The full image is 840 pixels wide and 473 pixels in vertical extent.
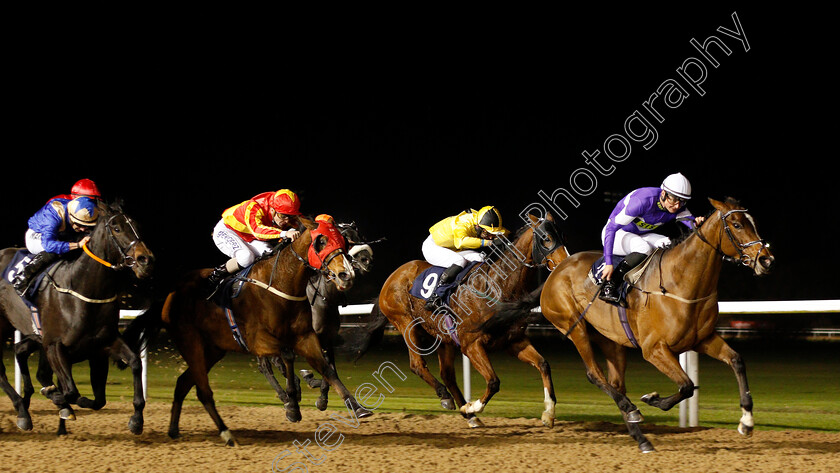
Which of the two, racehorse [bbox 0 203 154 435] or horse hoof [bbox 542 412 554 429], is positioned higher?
racehorse [bbox 0 203 154 435]

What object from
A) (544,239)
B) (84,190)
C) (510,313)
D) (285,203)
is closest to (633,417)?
(510,313)

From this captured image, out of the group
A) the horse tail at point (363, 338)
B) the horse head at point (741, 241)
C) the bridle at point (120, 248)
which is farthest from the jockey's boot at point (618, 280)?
the bridle at point (120, 248)

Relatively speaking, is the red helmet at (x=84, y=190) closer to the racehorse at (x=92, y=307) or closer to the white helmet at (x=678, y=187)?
the racehorse at (x=92, y=307)

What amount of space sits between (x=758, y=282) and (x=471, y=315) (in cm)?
2075

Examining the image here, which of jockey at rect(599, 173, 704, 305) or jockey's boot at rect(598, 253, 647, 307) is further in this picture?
jockey's boot at rect(598, 253, 647, 307)

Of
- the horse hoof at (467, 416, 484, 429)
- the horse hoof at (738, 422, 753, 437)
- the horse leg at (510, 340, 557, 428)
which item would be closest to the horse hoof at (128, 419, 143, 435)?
the horse hoof at (467, 416, 484, 429)

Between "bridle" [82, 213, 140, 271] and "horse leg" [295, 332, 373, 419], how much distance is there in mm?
1218

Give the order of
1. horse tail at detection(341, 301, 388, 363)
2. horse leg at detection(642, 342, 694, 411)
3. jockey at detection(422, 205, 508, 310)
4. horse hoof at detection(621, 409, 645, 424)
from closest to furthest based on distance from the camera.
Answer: horse leg at detection(642, 342, 694, 411) → horse hoof at detection(621, 409, 645, 424) → jockey at detection(422, 205, 508, 310) → horse tail at detection(341, 301, 388, 363)

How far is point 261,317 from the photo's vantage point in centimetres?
543

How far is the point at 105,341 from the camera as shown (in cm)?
556

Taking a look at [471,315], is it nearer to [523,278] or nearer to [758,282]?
[523,278]

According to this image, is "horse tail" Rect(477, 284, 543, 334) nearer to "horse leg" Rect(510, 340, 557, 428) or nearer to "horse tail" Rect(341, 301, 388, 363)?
"horse leg" Rect(510, 340, 557, 428)

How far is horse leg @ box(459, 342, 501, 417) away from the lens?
602 centimetres

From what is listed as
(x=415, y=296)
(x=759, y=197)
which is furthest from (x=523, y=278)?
(x=759, y=197)
